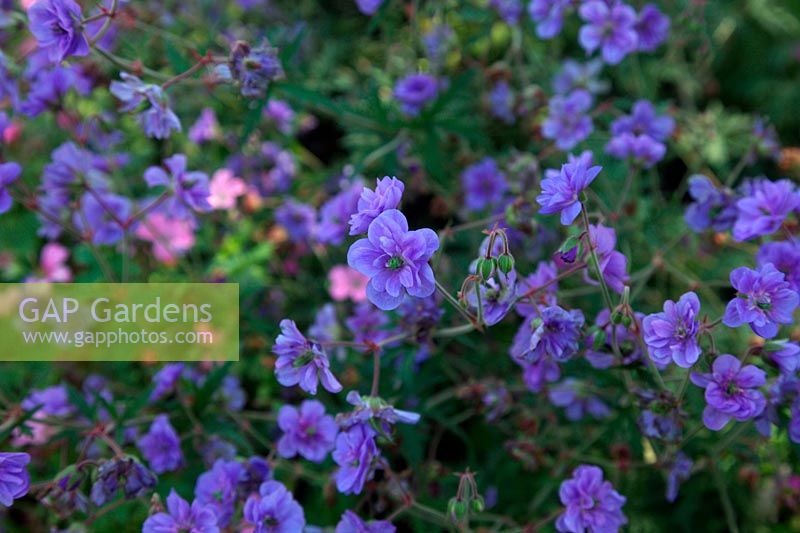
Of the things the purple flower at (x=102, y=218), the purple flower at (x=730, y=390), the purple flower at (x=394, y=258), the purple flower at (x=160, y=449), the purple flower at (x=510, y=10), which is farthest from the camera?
the purple flower at (x=510, y=10)

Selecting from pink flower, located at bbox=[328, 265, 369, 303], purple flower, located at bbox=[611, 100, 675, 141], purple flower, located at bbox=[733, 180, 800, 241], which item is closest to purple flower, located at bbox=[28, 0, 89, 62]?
pink flower, located at bbox=[328, 265, 369, 303]

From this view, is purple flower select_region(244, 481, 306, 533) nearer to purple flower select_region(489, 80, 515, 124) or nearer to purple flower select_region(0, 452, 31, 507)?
purple flower select_region(0, 452, 31, 507)

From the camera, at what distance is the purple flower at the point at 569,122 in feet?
6.48

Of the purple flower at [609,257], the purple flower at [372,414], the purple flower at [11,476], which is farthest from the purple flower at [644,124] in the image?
the purple flower at [11,476]

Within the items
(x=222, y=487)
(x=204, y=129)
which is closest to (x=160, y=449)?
(x=222, y=487)

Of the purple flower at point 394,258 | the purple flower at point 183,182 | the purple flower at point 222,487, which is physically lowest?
the purple flower at point 222,487

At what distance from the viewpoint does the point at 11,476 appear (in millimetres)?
1319

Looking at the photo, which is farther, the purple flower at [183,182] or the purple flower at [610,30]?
the purple flower at [610,30]

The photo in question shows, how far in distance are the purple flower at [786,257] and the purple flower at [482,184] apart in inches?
29.2

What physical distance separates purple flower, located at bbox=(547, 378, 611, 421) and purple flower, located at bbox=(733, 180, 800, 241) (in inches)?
18.5

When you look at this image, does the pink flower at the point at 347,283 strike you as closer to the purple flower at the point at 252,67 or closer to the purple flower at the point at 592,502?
the purple flower at the point at 252,67

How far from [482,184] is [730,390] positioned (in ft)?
3.26

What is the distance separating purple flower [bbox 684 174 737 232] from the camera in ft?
5.66

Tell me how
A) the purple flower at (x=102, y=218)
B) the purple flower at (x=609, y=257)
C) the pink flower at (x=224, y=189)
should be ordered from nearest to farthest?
the purple flower at (x=609, y=257), the purple flower at (x=102, y=218), the pink flower at (x=224, y=189)
